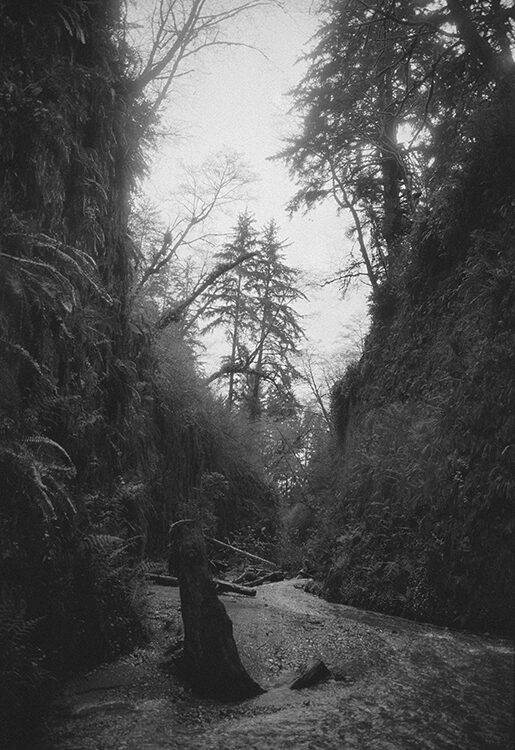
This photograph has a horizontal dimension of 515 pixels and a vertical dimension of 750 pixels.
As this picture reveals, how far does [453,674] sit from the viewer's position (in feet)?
10.5

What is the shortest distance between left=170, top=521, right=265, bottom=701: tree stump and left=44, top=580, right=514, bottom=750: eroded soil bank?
0.37 feet

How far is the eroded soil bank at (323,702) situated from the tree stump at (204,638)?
111 millimetres

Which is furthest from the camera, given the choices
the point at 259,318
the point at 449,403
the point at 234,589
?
the point at 259,318

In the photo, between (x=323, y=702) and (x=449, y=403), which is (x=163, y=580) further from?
(x=449, y=403)

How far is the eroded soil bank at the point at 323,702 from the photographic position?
7.73ft

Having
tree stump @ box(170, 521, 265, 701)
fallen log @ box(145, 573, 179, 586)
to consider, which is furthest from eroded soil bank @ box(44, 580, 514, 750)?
fallen log @ box(145, 573, 179, 586)

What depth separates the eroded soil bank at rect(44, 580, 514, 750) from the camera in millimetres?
2355

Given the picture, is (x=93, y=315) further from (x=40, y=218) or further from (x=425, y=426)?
(x=425, y=426)

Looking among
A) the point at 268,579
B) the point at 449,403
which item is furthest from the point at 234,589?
the point at 449,403

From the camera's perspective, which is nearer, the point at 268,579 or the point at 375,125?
the point at 268,579

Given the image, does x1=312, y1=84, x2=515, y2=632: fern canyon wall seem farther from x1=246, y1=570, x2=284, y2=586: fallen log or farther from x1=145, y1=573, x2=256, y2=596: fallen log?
x1=246, y1=570, x2=284, y2=586: fallen log

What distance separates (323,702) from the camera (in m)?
2.85

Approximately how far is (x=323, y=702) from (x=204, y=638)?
3.01 feet

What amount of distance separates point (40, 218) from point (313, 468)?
11.3 meters
